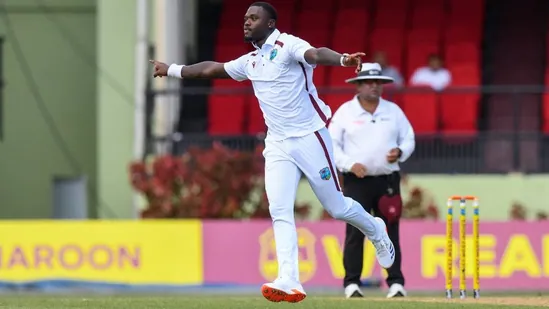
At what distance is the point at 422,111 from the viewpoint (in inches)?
789

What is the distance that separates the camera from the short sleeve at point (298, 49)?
10.7 m

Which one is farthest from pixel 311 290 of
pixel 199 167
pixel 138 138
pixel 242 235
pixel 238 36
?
pixel 238 36

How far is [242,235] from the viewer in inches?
685

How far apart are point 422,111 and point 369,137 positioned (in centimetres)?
699

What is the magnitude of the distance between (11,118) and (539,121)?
7.49m

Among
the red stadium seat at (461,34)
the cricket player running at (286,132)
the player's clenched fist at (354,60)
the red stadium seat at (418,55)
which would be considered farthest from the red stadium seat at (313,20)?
the player's clenched fist at (354,60)

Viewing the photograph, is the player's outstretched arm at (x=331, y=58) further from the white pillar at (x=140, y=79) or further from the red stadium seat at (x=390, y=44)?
the red stadium seat at (x=390, y=44)

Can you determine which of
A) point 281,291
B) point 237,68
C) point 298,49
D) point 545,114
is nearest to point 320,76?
point 545,114

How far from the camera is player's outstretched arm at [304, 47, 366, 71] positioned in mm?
10047

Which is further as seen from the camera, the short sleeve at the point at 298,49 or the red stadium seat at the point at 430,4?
the red stadium seat at the point at 430,4

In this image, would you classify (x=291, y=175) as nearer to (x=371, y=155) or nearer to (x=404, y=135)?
(x=371, y=155)

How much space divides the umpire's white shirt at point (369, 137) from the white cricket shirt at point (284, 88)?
2051mm

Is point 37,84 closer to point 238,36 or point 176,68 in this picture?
point 238,36

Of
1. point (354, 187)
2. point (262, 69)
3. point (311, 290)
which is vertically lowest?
point (311, 290)
